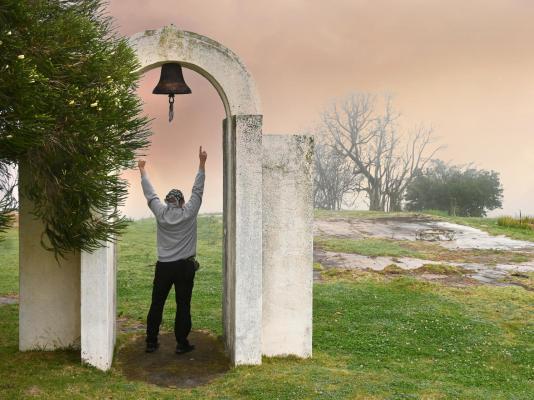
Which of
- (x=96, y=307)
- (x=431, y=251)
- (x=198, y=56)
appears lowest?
(x=431, y=251)

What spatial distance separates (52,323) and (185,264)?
1953mm

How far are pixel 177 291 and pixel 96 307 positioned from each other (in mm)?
1100

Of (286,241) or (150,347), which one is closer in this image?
(286,241)

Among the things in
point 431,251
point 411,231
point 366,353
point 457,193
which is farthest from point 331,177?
point 366,353

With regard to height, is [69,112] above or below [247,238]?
above

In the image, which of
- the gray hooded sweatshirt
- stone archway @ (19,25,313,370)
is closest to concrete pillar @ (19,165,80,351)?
stone archway @ (19,25,313,370)

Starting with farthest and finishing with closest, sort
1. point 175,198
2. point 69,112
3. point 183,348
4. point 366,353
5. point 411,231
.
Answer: point 411,231
point 366,353
point 183,348
point 175,198
point 69,112

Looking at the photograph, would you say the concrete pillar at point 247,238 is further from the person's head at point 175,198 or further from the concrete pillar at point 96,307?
the concrete pillar at point 96,307

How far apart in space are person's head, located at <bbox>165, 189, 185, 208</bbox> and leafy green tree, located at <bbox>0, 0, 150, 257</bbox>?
0.82m

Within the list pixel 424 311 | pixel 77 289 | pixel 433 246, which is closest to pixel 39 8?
pixel 77 289

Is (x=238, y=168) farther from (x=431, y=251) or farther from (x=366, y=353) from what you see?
(x=431, y=251)

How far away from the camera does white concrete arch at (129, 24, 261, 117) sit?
745 centimetres

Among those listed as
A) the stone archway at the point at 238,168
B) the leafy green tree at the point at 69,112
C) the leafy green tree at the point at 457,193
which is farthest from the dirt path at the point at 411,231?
the leafy green tree at the point at 69,112

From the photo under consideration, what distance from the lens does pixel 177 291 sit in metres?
7.97
